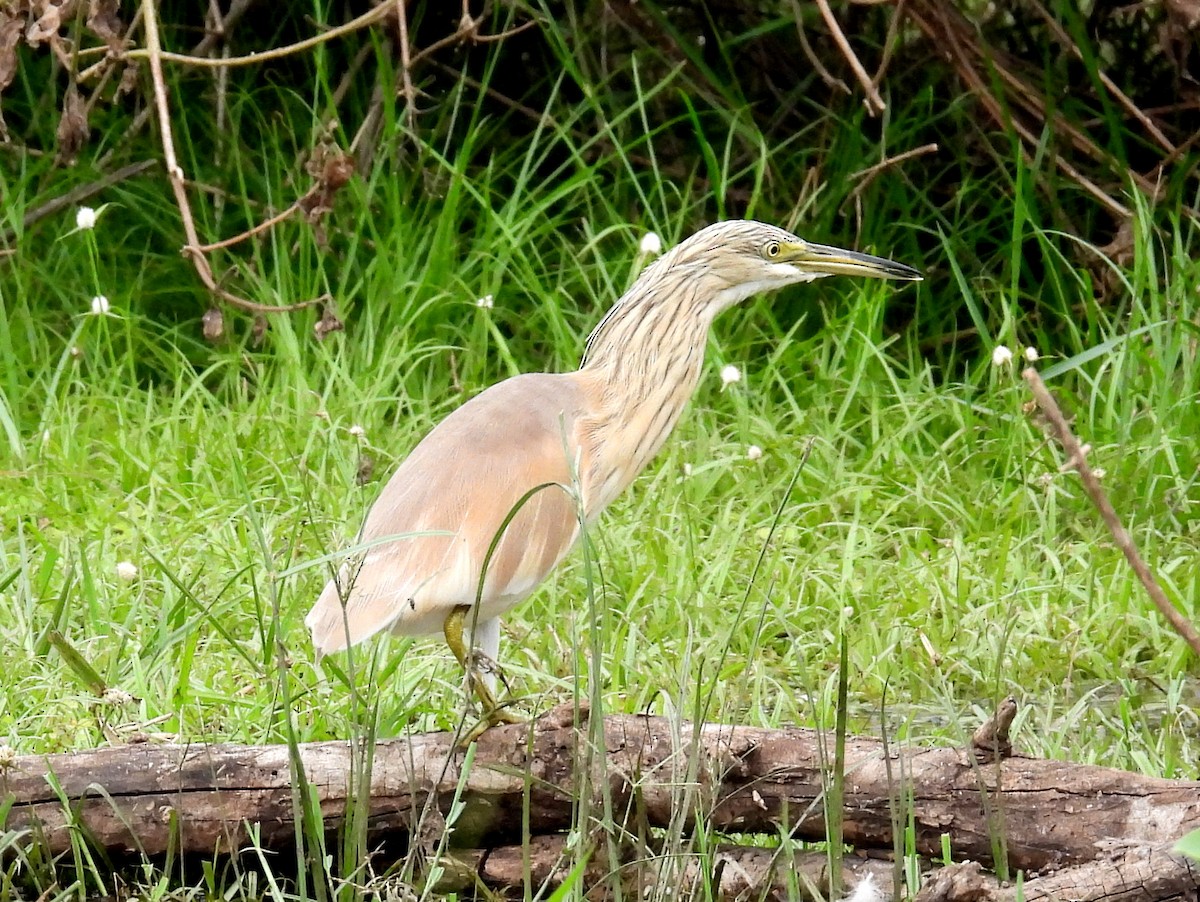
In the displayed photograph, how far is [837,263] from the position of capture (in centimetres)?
361

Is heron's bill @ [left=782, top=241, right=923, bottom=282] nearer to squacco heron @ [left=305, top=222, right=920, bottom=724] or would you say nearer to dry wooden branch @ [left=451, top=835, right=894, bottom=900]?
squacco heron @ [left=305, top=222, right=920, bottom=724]

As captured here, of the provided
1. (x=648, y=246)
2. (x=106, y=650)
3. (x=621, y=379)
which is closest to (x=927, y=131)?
(x=648, y=246)

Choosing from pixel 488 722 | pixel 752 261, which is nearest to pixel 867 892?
pixel 488 722

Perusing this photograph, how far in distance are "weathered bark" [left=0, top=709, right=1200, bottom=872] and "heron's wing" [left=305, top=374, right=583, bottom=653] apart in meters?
0.32

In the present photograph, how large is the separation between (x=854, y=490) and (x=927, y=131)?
61.5 inches

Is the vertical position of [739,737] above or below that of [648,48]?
below

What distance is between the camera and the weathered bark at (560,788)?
235cm

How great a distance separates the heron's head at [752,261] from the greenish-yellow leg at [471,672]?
A: 36.0 inches

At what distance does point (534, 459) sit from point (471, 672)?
58 cm

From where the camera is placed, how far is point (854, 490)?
13.9ft

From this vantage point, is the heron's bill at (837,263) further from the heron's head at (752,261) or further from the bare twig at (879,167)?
the bare twig at (879,167)

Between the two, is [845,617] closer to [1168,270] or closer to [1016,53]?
[1168,270]

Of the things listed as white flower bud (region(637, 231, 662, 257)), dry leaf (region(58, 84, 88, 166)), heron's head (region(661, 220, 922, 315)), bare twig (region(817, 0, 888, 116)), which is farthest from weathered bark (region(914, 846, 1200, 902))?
white flower bud (region(637, 231, 662, 257))

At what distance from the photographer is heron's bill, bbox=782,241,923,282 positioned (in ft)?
11.8
